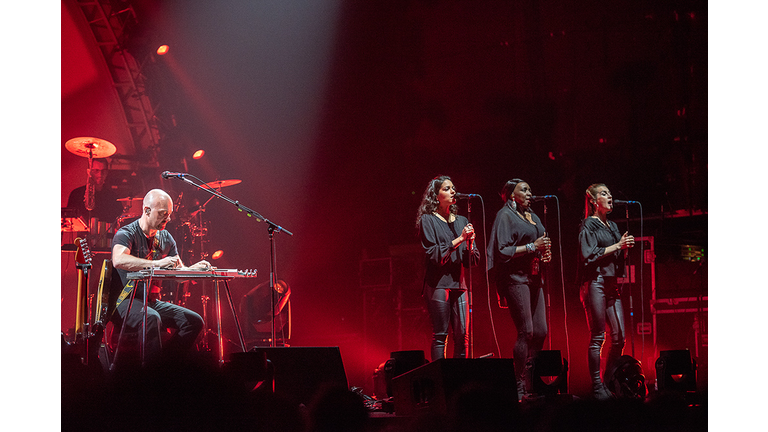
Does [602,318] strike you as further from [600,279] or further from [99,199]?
[99,199]

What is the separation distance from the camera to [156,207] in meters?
4.33

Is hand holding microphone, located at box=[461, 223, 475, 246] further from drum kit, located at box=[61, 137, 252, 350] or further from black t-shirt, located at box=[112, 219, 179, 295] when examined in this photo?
black t-shirt, located at box=[112, 219, 179, 295]

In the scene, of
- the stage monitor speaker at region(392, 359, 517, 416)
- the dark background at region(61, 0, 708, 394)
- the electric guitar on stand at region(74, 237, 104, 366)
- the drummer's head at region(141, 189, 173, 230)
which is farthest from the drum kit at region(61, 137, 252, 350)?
the stage monitor speaker at region(392, 359, 517, 416)

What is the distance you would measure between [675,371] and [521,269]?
1276 mm

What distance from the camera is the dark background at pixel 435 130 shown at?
5891mm

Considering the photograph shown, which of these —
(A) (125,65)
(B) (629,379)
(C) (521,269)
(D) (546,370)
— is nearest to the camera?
(D) (546,370)

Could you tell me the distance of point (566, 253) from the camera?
6.34m

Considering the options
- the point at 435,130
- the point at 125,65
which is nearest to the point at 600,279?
the point at 435,130

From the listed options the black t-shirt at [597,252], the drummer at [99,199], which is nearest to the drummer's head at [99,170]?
the drummer at [99,199]

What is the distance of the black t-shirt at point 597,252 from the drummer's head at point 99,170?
401cm

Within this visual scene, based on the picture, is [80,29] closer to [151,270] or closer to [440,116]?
[151,270]

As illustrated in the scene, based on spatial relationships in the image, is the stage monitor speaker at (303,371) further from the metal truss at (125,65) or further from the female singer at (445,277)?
the metal truss at (125,65)

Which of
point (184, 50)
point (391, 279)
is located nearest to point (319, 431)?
point (391, 279)

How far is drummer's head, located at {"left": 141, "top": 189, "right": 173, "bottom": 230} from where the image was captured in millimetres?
4332
